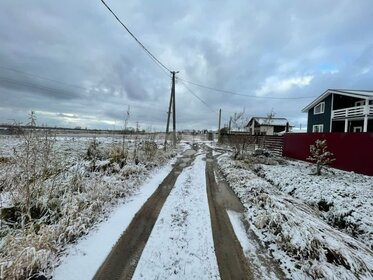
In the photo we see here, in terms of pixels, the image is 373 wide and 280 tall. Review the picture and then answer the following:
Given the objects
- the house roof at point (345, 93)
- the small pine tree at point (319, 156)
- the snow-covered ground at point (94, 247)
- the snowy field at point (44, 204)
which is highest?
the house roof at point (345, 93)

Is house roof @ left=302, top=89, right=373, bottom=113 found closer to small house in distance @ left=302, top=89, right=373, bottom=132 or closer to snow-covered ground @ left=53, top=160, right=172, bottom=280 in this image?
small house in distance @ left=302, top=89, right=373, bottom=132

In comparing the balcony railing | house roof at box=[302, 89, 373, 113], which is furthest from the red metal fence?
house roof at box=[302, 89, 373, 113]

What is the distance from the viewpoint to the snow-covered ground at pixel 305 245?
3.31 metres

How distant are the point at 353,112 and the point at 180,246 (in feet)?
75.5

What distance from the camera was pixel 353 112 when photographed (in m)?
20.5

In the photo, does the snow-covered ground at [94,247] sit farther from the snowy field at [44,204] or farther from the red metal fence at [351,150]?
the red metal fence at [351,150]

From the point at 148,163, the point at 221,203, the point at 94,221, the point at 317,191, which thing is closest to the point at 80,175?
the point at 94,221

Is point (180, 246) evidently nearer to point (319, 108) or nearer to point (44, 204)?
point (44, 204)

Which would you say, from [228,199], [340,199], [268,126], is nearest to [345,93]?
[340,199]

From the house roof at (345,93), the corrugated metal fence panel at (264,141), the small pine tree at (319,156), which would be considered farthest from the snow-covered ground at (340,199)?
the house roof at (345,93)

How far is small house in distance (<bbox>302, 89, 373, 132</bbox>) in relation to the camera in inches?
794

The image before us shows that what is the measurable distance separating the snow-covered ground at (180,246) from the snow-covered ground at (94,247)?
644 millimetres

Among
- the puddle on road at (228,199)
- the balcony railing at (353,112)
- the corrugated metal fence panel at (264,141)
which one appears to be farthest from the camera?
the balcony railing at (353,112)

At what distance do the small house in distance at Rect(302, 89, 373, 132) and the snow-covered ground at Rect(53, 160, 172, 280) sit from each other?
22.0m
